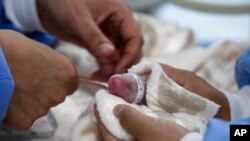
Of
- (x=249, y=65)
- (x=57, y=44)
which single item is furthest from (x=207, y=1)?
(x=249, y=65)

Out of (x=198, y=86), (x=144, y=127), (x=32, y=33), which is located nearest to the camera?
(x=144, y=127)

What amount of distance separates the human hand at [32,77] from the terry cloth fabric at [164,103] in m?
0.07

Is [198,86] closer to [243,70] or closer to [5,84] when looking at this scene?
[243,70]

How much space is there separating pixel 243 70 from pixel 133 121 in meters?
0.28

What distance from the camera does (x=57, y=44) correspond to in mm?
995

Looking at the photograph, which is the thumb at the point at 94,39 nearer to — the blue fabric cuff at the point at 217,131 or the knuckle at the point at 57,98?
the knuckle at the point at 57,98

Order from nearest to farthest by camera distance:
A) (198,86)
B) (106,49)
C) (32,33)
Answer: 1. (198,86)
2. (106,49)
3. (32,33)

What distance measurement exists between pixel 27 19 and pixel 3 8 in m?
0.06

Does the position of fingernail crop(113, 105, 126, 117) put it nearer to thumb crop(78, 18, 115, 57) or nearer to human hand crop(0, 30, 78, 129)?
human hand crop(0, 30, 78, 129)

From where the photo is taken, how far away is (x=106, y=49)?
2.61ft

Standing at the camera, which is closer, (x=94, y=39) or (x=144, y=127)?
(x=144, y=127)

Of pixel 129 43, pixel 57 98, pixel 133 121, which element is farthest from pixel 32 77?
pixel 129 43

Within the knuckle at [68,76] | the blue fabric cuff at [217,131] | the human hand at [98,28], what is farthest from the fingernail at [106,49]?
the blue fabric cuff at [217,131]

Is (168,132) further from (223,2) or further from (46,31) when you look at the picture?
(223,2)
